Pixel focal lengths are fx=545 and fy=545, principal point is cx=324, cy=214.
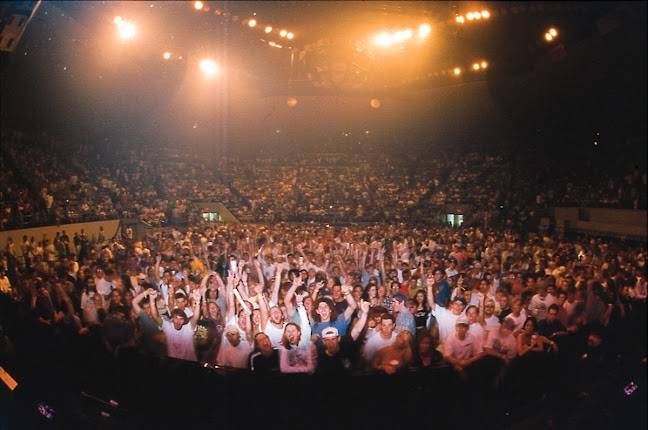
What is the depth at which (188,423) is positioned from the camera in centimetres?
482

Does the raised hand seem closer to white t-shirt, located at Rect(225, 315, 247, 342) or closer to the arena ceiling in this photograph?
white t-shirt, located at Rect(225, 315, 247, 342)

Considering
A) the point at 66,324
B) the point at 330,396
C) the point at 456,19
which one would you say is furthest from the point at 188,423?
the point at 456,19

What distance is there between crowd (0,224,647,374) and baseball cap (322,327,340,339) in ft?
0.03

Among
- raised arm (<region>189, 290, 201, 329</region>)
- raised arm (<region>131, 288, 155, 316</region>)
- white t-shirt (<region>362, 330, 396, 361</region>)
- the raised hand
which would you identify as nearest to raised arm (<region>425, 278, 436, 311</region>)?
the raised hand

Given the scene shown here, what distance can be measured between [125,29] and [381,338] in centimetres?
1087

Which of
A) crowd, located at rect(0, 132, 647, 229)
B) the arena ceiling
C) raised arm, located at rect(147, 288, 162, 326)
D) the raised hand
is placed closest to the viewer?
the raised hand

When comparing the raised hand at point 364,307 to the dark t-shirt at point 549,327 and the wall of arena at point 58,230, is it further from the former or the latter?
the wall of arena at point 58,230

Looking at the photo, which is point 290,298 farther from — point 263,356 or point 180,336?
point 180,336

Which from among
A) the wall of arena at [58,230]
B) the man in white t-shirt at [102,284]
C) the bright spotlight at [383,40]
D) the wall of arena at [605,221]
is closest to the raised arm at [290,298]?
the man in white t-shirt at [102,284]

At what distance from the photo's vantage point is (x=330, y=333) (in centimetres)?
507

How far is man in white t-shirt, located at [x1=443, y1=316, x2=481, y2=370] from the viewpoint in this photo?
5.05 m

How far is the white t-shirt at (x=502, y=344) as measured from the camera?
17.0 feet

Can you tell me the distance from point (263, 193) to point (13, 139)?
7932 millimetres

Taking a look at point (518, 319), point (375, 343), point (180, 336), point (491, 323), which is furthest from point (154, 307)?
point (518, 319)
